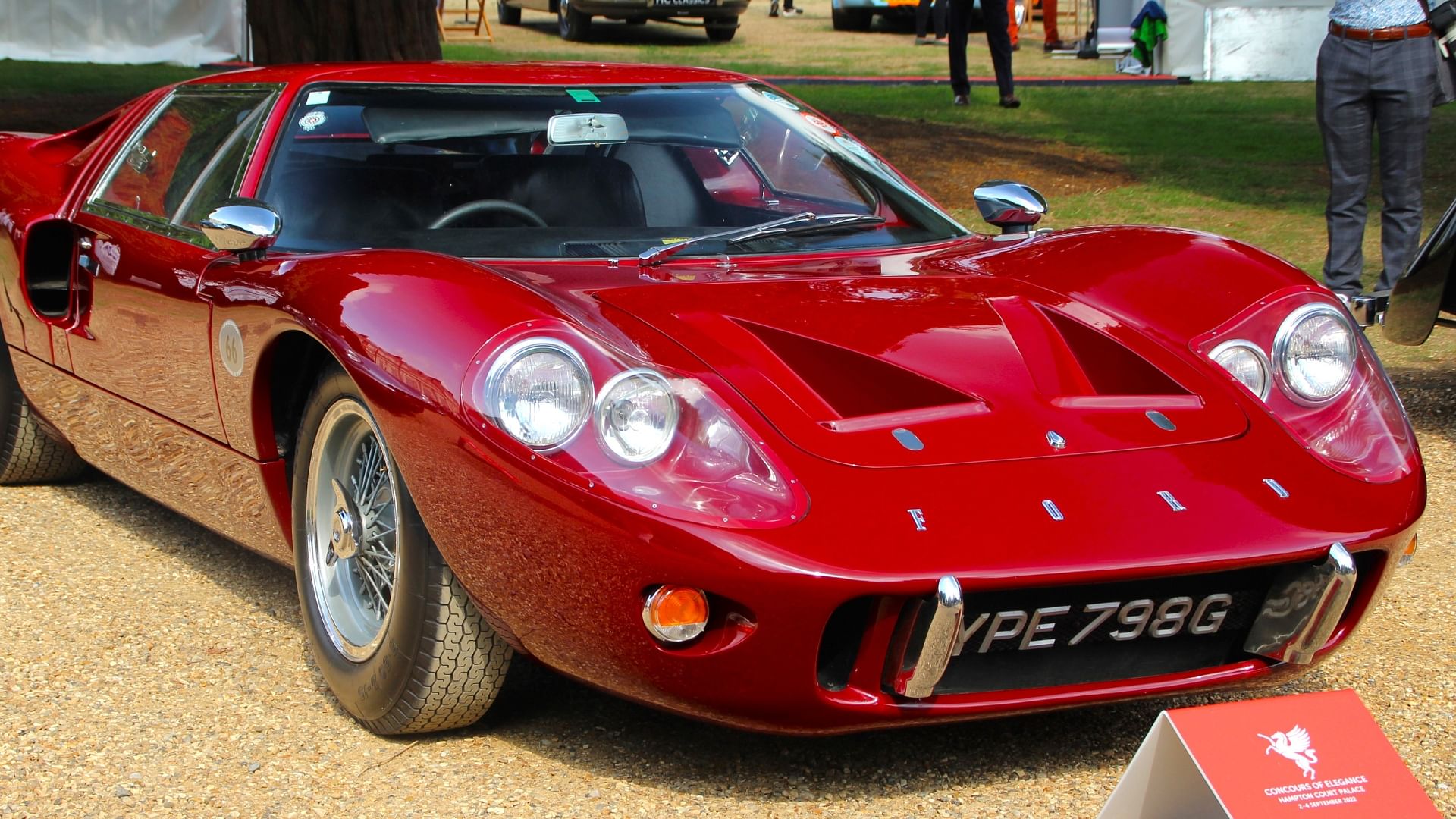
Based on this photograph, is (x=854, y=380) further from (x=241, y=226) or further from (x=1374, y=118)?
(x=1374, y=118)

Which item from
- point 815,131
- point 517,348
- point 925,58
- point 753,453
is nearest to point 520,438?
point 517,348

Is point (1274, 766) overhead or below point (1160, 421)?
below

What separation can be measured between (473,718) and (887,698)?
0.78 m

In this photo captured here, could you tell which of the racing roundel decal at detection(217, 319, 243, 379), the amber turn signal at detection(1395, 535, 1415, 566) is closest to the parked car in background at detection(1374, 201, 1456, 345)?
the amber turn signal at detection(1395, 535, 1415, 566)

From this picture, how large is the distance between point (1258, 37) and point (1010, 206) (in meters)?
13.5

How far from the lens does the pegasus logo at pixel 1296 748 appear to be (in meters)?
2.21

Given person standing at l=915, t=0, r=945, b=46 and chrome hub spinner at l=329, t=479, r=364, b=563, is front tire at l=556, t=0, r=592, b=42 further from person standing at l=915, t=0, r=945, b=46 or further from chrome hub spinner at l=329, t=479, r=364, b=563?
chrome hub spinner at l=329, t=479, r=364, b=563

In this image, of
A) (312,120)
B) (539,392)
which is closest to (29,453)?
(312,120)

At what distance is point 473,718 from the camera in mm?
2852

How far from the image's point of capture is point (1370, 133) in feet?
21.8

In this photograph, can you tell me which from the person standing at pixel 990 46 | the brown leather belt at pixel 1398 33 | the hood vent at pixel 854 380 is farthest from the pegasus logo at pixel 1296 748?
the person standing at pixel 990 46

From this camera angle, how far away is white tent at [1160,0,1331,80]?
53.1 ft

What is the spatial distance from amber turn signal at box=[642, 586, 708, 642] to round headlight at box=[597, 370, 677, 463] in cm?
21

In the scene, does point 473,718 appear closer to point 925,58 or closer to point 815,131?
point 815,131
